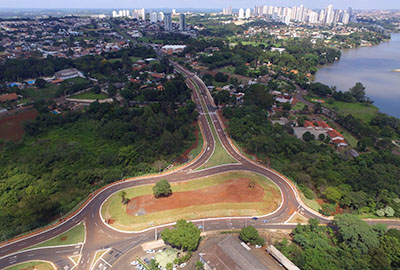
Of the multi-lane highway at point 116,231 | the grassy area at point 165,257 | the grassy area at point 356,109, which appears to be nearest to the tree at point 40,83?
the multi-lane highway at point 116,231

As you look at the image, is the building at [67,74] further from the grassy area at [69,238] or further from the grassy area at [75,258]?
the grassy area at [75,258]

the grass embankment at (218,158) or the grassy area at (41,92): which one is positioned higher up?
the grassy area at (41,92)

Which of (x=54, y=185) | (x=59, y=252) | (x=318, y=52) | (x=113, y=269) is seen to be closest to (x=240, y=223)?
(x=113, y=269)

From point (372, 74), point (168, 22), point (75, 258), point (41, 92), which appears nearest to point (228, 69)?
point (372, 74)

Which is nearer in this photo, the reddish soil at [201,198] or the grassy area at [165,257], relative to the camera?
the grassy area at [165,257]

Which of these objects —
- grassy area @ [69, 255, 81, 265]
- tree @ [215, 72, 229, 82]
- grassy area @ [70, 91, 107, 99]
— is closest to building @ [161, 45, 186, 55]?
tree @ [215, 72, 229, 82]

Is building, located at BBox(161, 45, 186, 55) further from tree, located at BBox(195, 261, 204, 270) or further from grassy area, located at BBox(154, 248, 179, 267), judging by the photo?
tree, located at BBox(195, 261, 204, 270)
